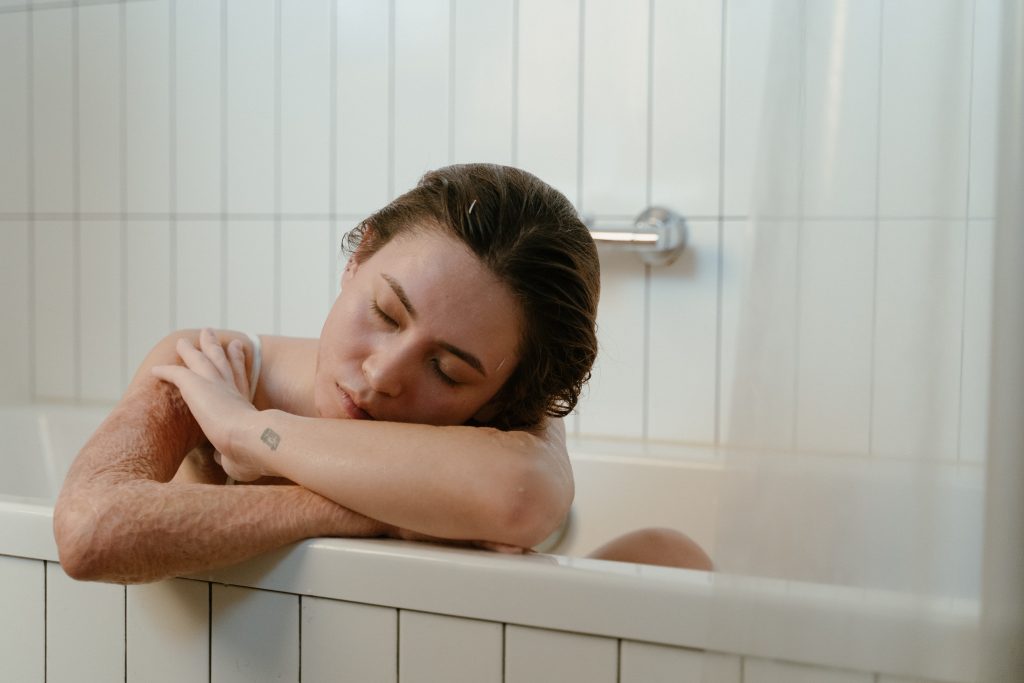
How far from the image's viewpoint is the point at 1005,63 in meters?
0.55

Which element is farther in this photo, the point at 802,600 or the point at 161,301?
the point at 161,301

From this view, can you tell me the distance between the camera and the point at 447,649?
2.69ft

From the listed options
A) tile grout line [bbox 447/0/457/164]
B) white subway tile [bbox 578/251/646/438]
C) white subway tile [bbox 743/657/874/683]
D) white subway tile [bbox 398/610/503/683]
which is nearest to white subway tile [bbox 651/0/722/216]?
white subway tile [bbox 578/251/646/438]

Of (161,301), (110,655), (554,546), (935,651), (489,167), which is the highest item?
(489,167)

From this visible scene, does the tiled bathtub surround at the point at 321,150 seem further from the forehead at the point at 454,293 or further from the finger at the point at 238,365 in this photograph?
the finger at the point at 238,365

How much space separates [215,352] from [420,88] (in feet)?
3.30

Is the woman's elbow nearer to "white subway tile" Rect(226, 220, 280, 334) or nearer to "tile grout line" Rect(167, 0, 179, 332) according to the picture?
"white subway tile" Rect(226, 220, 280, 334)

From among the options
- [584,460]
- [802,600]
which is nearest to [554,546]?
[584,460]

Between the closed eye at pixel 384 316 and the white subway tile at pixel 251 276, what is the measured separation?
3.92 ft

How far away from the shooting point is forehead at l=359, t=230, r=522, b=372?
0.89 meters

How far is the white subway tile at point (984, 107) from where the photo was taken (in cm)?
55

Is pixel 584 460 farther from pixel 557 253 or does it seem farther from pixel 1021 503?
pixel 1021 503

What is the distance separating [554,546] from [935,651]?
1198mm

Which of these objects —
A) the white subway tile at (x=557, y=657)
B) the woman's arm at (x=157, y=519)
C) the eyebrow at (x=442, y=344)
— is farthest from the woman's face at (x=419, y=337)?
the white subway tile at (x=557, y=657)
